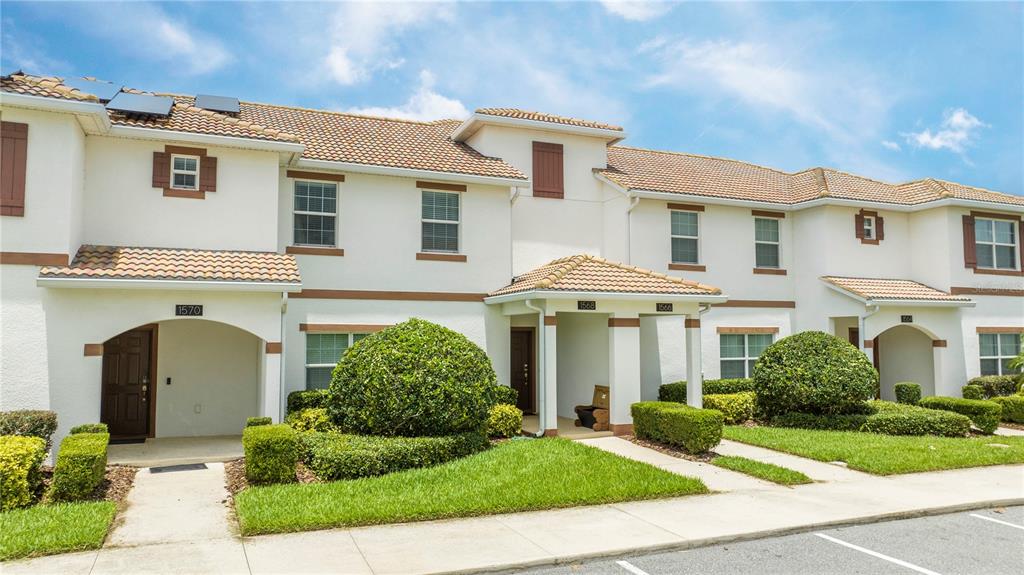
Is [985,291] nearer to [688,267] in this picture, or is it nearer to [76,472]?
[688,267]

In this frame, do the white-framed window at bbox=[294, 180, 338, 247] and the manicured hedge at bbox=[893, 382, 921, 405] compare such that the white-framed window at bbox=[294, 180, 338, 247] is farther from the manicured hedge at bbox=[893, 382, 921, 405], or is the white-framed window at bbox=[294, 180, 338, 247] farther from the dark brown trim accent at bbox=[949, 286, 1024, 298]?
the dark brown trim accent at bbox=[949, 286, 1024, 298]

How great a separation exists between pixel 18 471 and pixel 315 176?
8.68m

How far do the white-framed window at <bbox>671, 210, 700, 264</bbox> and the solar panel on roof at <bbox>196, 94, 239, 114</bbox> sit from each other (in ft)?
40.1

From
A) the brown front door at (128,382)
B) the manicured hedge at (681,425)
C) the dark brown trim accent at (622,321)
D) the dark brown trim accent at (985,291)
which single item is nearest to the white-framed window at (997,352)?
the dark brown trim accent at (985,291)

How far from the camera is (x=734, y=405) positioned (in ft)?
58.7

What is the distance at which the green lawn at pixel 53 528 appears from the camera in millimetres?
7633

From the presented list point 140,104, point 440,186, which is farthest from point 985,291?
point 140,104

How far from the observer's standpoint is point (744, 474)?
12.3 metres

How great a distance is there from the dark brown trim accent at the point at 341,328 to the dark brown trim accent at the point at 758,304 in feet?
33.3

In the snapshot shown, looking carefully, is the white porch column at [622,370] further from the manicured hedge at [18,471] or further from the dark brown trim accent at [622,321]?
the manicured hedge at [18,471]

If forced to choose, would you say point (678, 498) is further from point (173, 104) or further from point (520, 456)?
point (173, 104)

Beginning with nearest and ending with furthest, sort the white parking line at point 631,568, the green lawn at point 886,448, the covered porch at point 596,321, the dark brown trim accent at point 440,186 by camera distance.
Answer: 1. the white parking line at point 631,568
2. the green lawn at point 886,448
3. the covered porch at point 596,321
4. the dark brown trim accent at point 440,186

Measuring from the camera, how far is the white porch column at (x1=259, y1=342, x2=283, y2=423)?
13266 mm

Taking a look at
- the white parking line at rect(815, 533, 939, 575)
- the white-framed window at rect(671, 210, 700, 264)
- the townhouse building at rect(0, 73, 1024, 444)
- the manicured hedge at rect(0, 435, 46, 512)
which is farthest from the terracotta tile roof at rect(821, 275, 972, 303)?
the manicured hedge at rect(0, 435, 46, 512)
